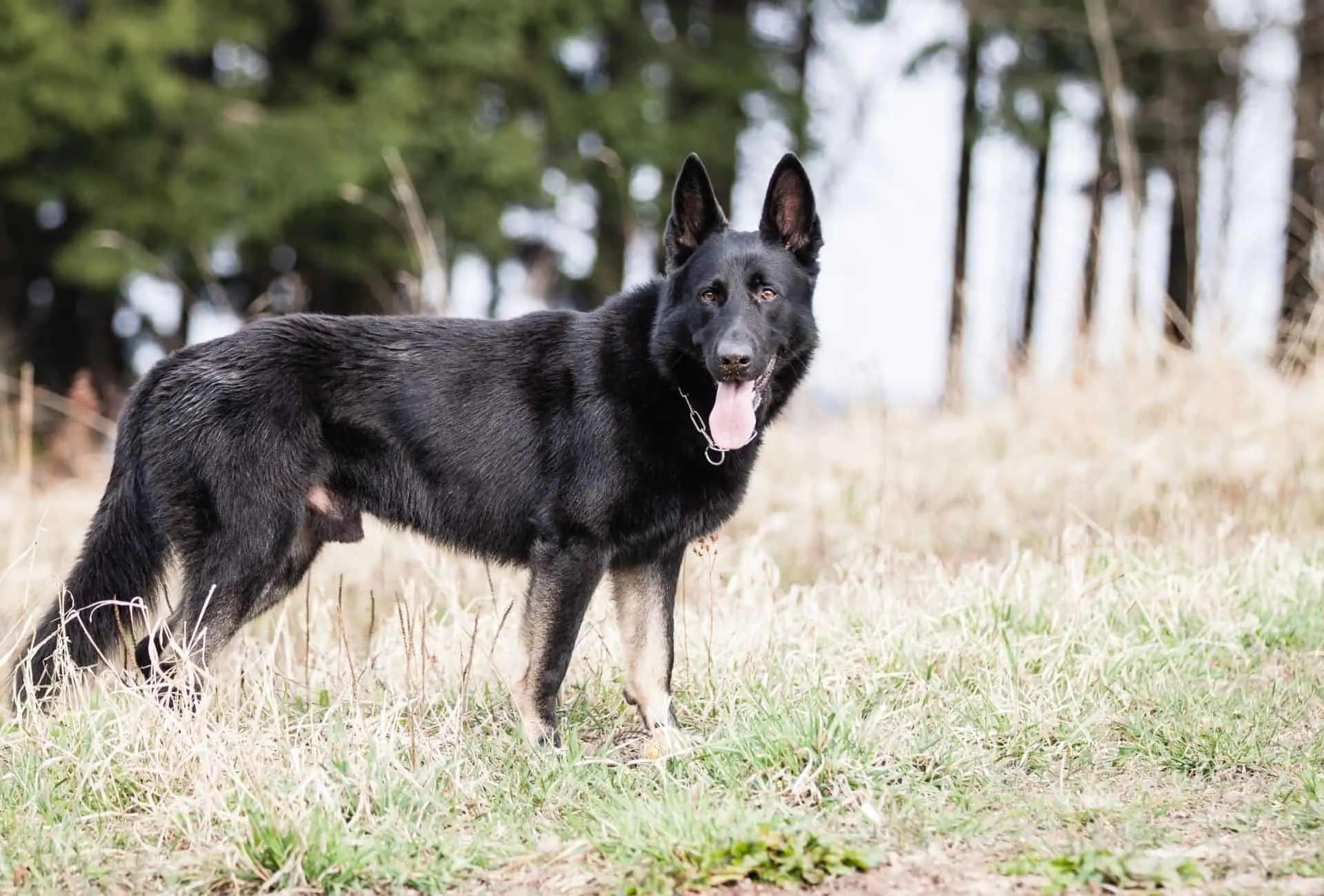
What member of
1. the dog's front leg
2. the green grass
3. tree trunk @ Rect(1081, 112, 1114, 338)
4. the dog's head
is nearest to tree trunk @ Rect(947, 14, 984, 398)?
tree trunk @ Rect(1081, 112, 1114, 338)

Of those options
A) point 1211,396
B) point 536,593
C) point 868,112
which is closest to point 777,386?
point 536,593

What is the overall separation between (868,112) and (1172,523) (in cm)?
590

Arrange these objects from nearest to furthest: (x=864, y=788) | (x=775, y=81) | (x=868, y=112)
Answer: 1. (x=864, y=788)
2. (x=868, y=112)
3. (x=775, y=81)

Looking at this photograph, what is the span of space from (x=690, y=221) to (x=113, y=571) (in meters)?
2.16

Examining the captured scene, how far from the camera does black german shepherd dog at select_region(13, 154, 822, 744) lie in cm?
394

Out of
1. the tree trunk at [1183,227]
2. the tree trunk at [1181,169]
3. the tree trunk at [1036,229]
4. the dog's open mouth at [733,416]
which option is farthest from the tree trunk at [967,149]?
the dog's open mouth at [733,416]

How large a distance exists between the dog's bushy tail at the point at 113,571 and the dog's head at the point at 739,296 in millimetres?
1708

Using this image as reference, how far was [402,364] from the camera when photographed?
416cm

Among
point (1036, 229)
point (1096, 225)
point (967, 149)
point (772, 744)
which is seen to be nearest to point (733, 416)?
point (772, 744)

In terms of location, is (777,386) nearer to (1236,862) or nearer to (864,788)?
(864,788)

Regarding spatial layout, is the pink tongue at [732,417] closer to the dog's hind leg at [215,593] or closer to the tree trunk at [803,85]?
the dog's hind leg at [215,593]

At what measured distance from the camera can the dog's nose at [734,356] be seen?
3.69m

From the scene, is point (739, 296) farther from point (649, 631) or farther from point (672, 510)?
point (649, 631)

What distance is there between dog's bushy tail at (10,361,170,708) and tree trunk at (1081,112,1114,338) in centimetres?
609
